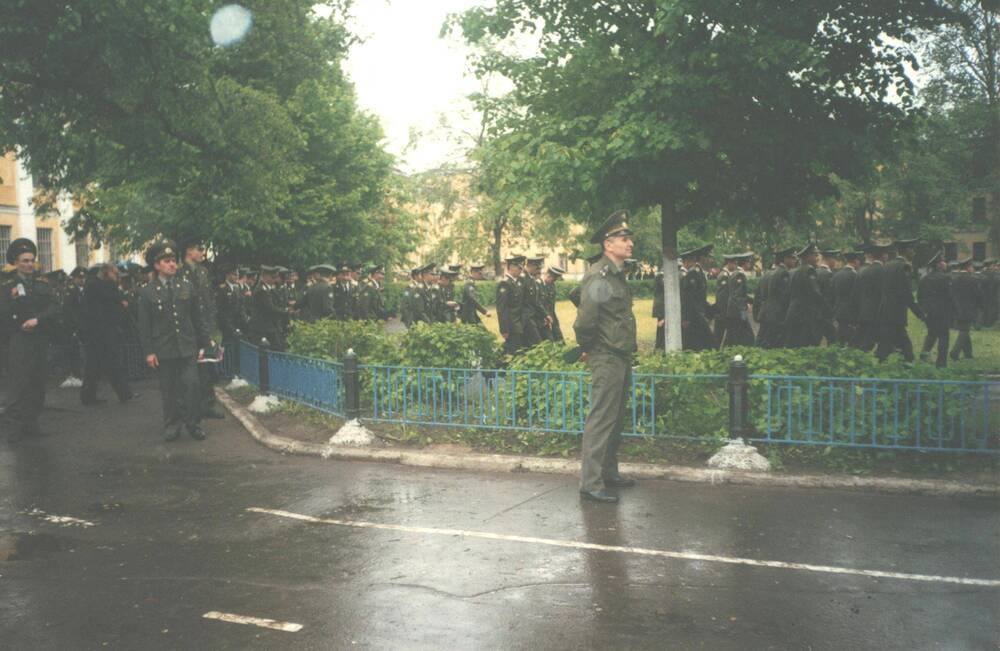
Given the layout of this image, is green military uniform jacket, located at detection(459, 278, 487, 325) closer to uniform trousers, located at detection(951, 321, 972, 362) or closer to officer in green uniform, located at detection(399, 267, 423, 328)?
officer in green uniform, located at detection(399, 267, 423, 328)

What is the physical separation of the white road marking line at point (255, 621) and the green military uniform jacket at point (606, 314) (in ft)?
11.5

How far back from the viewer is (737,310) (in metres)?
16.3

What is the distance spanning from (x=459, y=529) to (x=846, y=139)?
6.40 metres

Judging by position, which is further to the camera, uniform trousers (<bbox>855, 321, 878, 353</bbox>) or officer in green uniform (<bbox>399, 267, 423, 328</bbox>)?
officer in green uniform (<bbox>399, 267, 423, 328</bbox>)

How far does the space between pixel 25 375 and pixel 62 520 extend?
4443mm

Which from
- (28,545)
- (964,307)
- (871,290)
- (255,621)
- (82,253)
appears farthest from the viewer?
(82,253)

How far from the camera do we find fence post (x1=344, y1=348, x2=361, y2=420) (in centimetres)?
968

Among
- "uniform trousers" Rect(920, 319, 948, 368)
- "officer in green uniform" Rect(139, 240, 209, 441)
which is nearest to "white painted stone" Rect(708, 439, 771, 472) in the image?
"officer in green uniform" Rect(139, 240, 209, 441)

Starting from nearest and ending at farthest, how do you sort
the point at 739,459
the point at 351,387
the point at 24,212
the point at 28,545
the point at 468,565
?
the point at 468,565, the point at 28,545, the point at 739,459, the point at 351,387, the point at 24,212

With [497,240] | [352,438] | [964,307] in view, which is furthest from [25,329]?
[497,240]

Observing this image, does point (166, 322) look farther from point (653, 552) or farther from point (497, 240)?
point (497, 240)

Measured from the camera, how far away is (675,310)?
12.4 meters

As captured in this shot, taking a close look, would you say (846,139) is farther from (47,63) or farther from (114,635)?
(47,63)

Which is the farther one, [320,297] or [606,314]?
[320,297]
